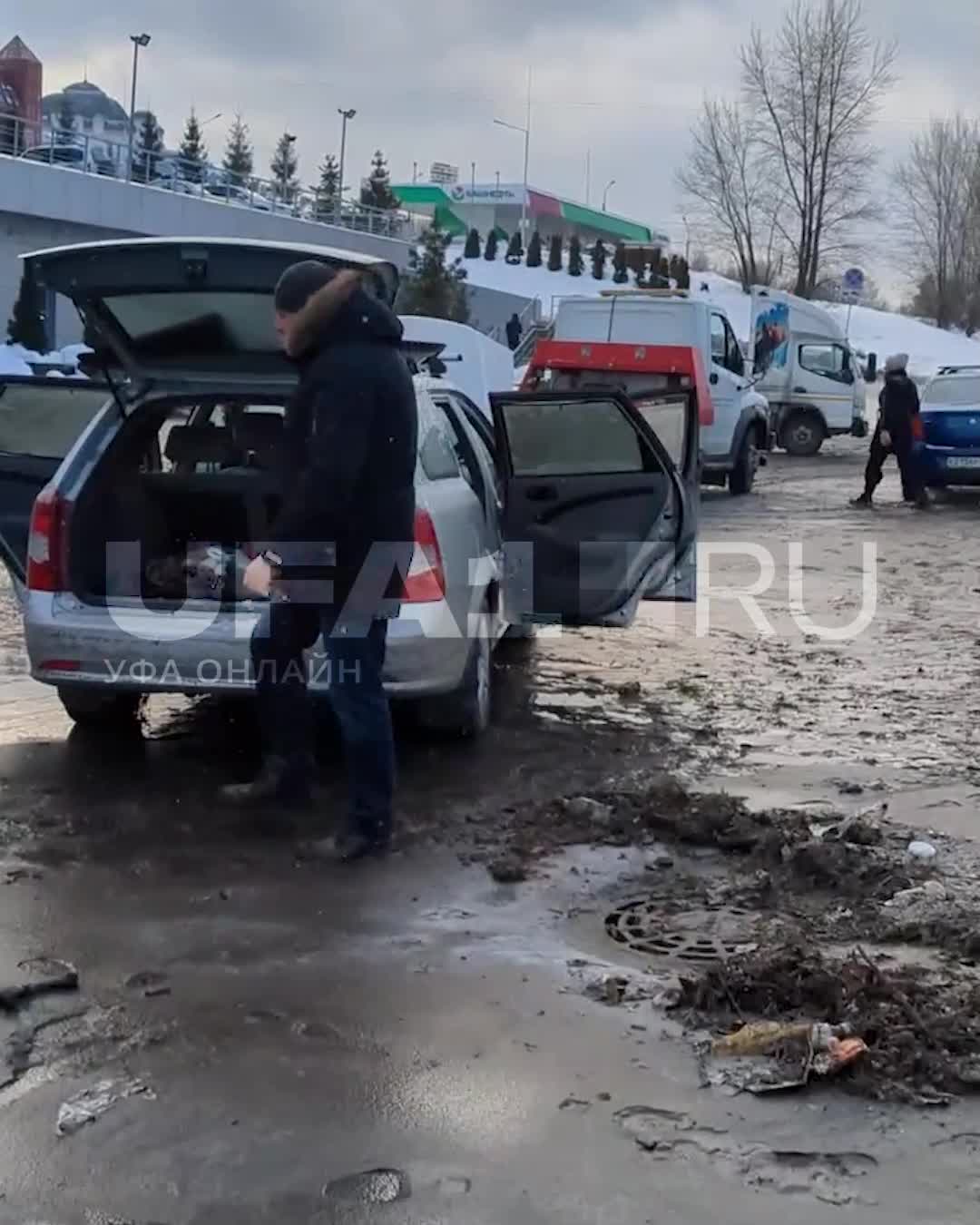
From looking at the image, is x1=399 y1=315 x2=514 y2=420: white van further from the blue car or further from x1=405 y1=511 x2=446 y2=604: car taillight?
x1=405 y1=511 x2=446 y2=604: car taillight

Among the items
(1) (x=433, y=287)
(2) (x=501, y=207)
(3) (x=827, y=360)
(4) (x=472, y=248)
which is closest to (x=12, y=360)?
(3) (x=827, y=360)

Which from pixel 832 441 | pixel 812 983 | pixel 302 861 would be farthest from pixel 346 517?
pixel 832 441

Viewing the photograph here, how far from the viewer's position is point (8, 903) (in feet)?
16.0

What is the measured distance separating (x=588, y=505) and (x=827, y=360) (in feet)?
64.2

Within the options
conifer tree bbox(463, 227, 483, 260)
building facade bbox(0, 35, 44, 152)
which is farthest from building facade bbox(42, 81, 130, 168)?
conifer tree bbox(463, 227, 483, 260)

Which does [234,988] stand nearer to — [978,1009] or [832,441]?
[978,1009]

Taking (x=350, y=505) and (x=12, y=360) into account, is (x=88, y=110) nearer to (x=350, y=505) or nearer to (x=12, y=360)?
(x=12, y=360)

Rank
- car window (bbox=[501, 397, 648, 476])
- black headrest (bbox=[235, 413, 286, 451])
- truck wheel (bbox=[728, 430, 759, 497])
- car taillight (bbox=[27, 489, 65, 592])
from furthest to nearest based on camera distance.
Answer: truck wheel (bbox=[728, 430, 759, 497]) < car window (bbox=[501, 397, 648, 476]) < black headrest (bbox=[235, 413, 286, 451]) < car taillight (bbox=[27, 489, 65, 592])

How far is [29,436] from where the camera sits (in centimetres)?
859

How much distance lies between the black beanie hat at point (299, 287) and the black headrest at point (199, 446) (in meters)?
2.25

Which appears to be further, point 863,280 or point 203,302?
point 863,280

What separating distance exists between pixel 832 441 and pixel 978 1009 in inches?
1087

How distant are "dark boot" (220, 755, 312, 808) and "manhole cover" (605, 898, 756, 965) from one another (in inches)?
56.1

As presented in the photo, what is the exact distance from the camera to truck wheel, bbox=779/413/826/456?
88.1 ft
